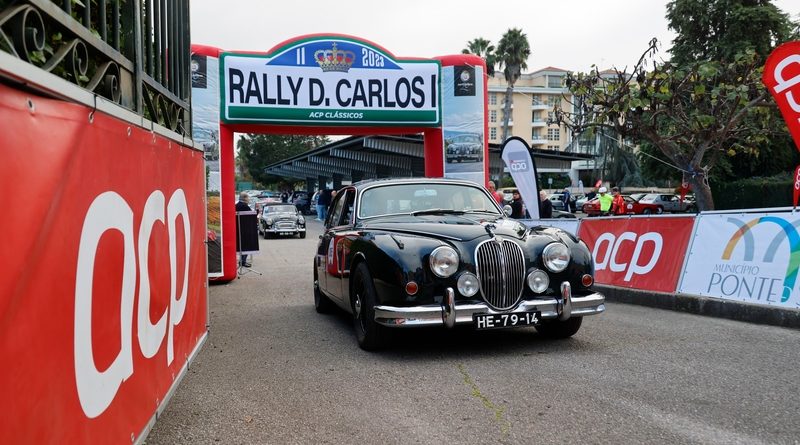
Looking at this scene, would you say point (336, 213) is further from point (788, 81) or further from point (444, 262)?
point (788, 81)

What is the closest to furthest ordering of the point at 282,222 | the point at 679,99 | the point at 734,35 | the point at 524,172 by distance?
the point at 524,172 < the point at 679,99 < the point at 282,222 < the point at 734,35

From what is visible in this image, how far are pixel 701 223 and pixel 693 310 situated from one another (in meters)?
1.16

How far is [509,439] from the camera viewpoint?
12.5 ft

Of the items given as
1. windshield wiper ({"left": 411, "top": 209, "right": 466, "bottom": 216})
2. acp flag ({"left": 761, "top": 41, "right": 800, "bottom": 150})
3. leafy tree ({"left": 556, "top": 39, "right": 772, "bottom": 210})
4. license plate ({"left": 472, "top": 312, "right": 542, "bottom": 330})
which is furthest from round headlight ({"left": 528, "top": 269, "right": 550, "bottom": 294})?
leafy tree ({"left": 556, "top": 39, "right": 772, "bottom": 210})

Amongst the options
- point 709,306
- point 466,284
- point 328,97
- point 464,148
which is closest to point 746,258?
point 709,306

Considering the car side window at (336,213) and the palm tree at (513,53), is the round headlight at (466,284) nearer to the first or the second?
the car side window at (336,213)

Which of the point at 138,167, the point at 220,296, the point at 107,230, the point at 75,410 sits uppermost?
the point at 138,167

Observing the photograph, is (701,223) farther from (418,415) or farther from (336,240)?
(418,415)

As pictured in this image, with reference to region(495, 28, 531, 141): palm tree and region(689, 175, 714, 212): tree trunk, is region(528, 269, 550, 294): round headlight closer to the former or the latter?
region(689, 175, 714, 212): tree trunk

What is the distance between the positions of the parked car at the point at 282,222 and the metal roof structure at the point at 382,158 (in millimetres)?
5294

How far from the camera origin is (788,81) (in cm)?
766

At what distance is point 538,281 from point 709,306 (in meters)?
3.33

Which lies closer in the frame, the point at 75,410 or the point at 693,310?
the point at 75,410

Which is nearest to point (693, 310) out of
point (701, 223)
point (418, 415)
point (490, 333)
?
point (701, 223)
